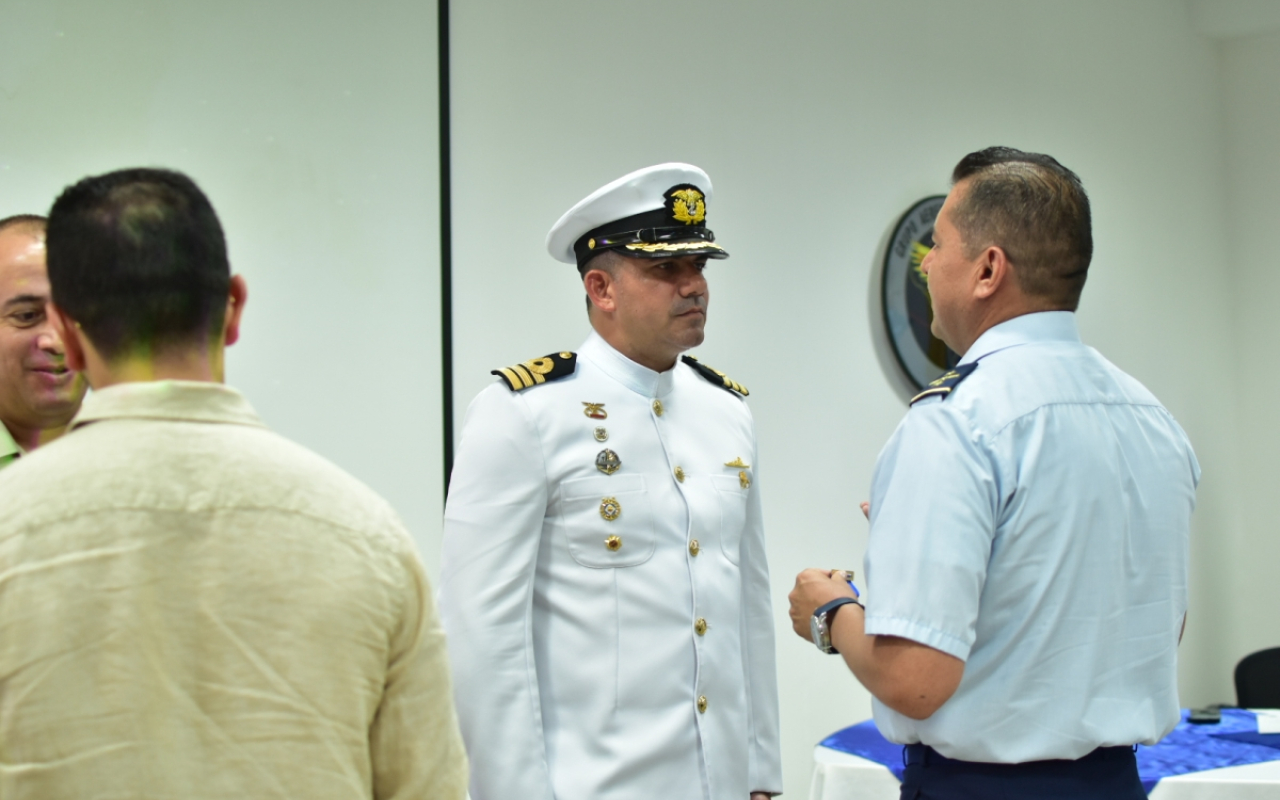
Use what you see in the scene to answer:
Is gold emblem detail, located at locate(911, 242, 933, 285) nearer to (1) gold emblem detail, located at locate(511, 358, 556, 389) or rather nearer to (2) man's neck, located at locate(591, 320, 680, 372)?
(2) man's neck, located at locate(591, 320, 680, 372)

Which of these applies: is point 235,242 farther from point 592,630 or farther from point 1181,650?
point 1181,650

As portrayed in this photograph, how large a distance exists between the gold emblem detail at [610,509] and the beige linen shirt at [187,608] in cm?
72

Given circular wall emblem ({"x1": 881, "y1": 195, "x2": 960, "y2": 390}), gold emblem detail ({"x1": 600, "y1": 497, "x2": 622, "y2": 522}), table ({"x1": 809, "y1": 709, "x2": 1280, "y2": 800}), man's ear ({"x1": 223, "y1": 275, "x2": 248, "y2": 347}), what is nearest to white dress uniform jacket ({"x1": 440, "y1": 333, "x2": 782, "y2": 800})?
gold emblem detail ({"x1": 600, "y1": 497, "x2": 622, "y2": 522})

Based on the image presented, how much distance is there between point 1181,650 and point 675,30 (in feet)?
9.79

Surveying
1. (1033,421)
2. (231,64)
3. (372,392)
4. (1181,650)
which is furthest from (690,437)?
(1181,650)

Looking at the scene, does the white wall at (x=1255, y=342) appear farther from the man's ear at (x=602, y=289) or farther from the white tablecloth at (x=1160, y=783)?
the man's ear at (x=602, y=289)

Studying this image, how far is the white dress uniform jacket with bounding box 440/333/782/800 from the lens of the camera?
5.19ft

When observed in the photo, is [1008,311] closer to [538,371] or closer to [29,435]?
[538,371]

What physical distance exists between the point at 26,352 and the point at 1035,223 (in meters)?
1.37

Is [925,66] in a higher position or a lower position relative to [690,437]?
higher

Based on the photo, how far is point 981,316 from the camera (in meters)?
1.42

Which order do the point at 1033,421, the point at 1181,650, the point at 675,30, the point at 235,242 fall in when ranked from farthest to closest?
the point at 1181,650
the point at 675,30
the point at 235,242
the point at 1033,421

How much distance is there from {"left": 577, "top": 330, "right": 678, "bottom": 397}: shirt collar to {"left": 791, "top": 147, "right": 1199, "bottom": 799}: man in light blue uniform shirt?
0.53 meters

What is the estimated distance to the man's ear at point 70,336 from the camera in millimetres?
920
